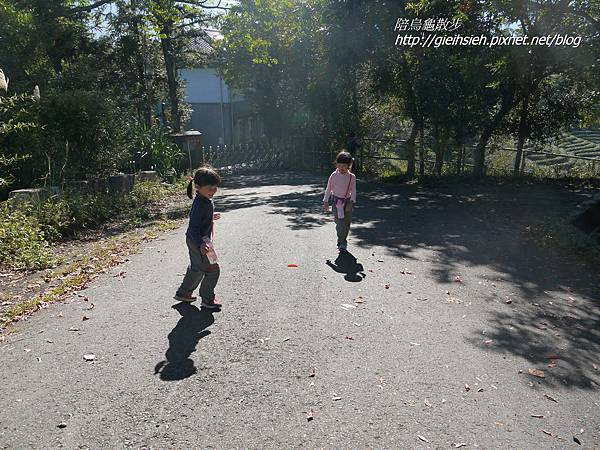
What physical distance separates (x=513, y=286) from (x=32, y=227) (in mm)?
7348

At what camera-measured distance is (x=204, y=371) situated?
425cm

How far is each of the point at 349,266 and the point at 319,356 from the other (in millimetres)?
3046

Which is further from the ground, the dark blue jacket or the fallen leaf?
the dark blue jacket

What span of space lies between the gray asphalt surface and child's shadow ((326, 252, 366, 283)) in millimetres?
43

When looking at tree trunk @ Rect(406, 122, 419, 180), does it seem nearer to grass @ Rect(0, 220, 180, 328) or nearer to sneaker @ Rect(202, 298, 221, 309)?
grass @ Rect(0, 220, 180, 328)

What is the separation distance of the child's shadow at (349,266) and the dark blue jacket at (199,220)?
7.10ft

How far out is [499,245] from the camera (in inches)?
358

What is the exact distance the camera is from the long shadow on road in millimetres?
5191

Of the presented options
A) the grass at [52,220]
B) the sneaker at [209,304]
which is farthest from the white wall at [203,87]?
the sneaker at [209,304]

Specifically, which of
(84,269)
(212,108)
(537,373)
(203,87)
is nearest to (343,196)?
(84,269)

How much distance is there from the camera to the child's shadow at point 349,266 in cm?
694

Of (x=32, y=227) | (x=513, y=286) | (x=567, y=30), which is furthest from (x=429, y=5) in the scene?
(x=32, y=227)

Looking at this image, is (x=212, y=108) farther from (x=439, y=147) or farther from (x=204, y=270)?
(x=204, y=270)

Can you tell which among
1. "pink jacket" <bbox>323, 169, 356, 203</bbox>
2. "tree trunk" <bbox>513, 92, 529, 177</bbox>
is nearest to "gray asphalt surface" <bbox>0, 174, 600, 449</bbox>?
"pink jacket" <bbox>323, 169, 356, 203</bbox>
